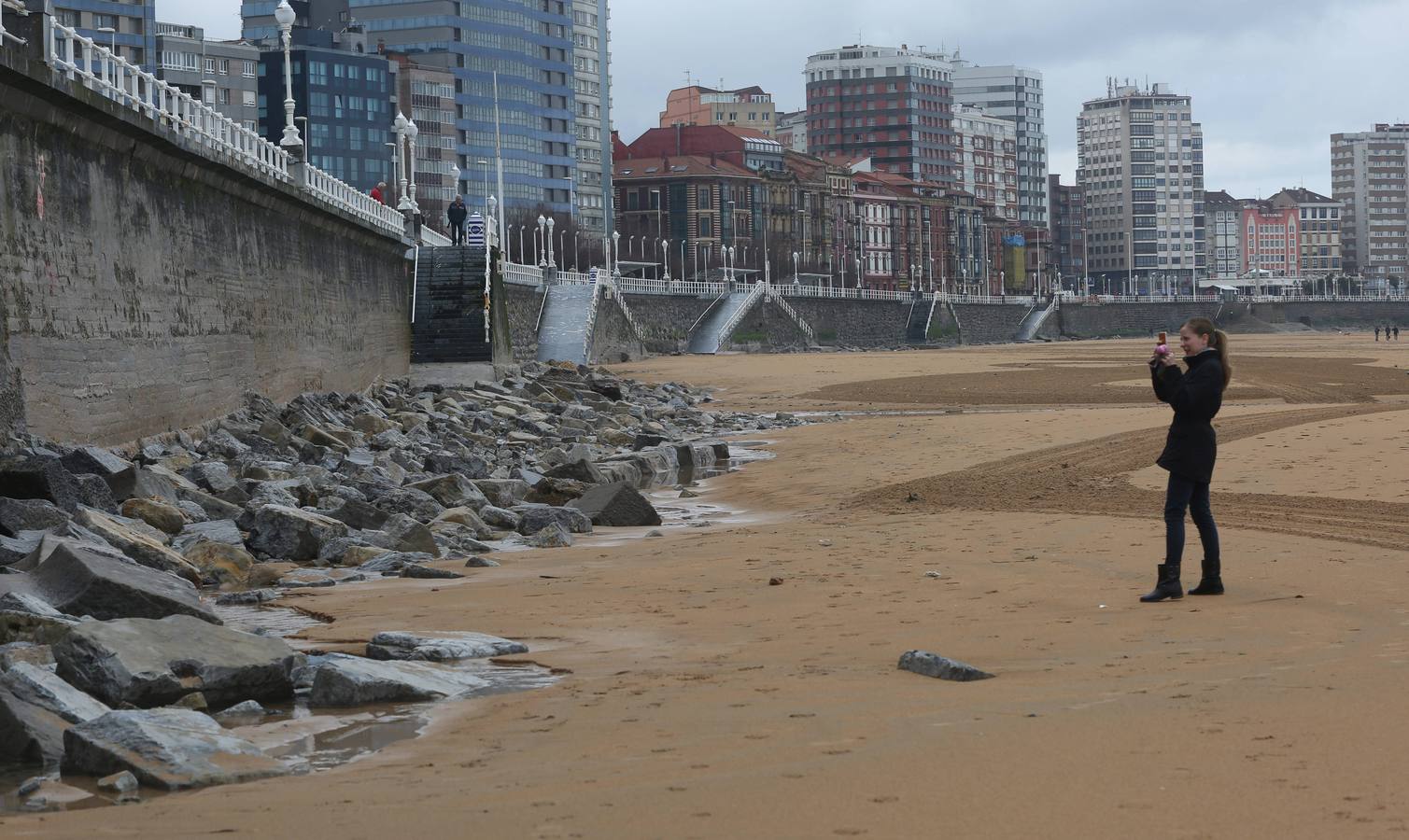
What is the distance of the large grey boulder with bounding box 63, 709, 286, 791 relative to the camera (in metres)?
6.04

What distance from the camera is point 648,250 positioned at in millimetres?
141250

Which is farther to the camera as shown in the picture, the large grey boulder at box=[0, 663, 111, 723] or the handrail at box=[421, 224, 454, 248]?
the handrail at box=[421, 224, 454, 248]

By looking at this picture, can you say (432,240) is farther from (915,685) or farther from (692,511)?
(915,685)

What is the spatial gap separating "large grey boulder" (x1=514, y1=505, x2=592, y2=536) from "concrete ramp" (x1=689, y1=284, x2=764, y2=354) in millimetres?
74953

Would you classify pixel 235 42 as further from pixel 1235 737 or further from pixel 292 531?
pixel 1235 737

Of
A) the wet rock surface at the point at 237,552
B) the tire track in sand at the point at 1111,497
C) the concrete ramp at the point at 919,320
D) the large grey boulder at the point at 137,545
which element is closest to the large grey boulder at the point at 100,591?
the wet rock surface at the point at 237,552

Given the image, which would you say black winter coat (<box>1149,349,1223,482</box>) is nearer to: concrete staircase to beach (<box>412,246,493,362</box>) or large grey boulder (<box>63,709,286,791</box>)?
large grey boulder (<box>63,709,286,791</box>)

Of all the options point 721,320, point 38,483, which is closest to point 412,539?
point 38,483

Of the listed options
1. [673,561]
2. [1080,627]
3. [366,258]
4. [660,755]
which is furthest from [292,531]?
[366,258]

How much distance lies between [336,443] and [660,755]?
16.8 m

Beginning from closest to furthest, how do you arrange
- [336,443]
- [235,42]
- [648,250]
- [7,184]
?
[7,184], [336,443], [235,42], [648,250]

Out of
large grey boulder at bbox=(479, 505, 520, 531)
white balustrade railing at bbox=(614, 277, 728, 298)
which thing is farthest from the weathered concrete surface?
white balustrade railing at bbox=(614, 277, 728, 298)

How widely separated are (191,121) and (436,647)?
16994 mm

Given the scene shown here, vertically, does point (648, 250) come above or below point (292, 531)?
above
